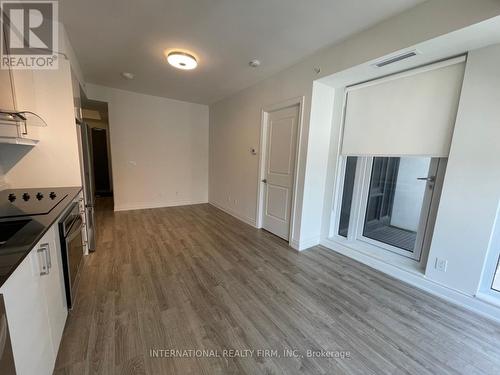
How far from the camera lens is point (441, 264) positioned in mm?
2160

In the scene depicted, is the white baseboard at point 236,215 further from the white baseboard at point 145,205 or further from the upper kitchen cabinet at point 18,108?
the upper kitchen cabinet at point 18,108

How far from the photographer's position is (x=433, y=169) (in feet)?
7.80

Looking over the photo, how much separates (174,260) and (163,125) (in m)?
3.53

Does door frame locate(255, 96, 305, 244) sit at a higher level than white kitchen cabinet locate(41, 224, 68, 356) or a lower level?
higher

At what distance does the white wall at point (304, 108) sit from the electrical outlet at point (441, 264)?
4.81ft

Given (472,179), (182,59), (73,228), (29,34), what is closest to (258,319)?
(73,228)

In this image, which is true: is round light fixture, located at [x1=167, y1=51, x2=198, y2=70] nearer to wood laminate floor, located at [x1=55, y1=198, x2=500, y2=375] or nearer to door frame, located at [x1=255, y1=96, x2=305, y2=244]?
door frame, located at [x1=255, y1=96, x2=305, y2=244]

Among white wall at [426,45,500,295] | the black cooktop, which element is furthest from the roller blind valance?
the black cooktop

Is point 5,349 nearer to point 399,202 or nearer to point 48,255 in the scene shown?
point 48,255

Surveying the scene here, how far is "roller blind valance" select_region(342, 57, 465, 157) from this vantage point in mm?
2121

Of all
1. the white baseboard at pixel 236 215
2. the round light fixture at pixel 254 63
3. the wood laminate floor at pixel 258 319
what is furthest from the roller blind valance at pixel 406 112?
the white baseboard at pixel 236 215

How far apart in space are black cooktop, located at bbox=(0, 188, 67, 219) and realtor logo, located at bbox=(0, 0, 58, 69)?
1.14 m

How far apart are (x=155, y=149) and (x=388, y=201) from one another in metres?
4.84

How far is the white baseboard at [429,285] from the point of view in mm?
1926
